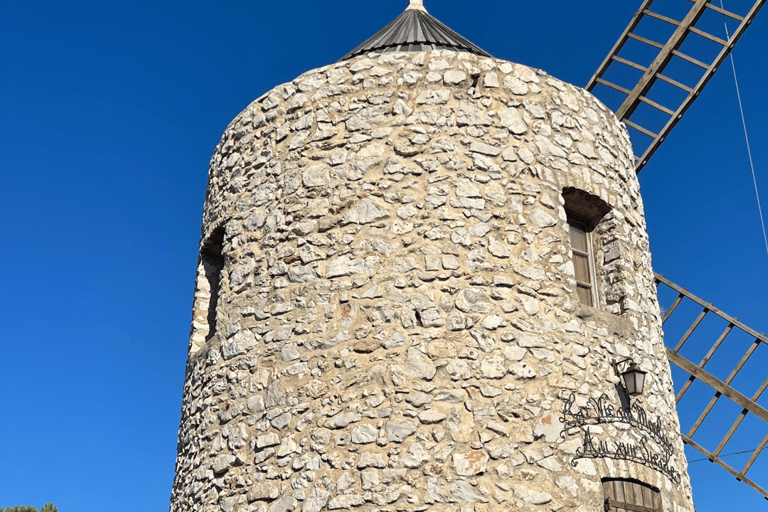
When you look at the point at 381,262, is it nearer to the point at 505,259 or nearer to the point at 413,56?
the point at 505,259

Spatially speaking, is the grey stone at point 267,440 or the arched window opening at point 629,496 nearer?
the arched window opening at point 629,496

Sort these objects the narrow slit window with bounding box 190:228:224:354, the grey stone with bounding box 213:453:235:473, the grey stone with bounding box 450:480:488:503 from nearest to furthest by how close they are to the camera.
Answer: the grey stone with bounding box 450:480:488:503, the grey stone with bounding box 213:453:235:473, the narrow slit window with bounding box 190:228:224:354

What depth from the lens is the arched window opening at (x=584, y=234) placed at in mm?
7777

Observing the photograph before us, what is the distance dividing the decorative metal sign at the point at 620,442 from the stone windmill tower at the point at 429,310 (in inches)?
0.7

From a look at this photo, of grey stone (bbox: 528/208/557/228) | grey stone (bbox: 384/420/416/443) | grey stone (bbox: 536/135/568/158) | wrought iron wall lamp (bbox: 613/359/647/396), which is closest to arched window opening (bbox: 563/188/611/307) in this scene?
grey stone (bbox: 536/135/568/158)

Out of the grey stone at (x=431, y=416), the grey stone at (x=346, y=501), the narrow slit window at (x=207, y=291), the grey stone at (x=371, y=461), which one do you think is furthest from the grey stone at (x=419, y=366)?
the narrow slit window at (x=207, y=291)

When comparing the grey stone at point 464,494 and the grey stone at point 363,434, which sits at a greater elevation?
the grey stone at point 363,434

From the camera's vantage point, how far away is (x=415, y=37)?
30.4ft

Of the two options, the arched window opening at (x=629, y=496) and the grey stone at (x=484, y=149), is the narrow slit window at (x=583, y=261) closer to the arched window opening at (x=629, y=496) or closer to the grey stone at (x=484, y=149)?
the grey stone at (x=484, y=149)

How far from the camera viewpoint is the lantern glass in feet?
22.7

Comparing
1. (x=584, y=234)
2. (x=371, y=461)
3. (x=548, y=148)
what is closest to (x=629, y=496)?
(x=371, y=461)

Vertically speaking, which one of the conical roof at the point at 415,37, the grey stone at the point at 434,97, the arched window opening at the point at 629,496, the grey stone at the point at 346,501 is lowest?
the grey stone at the point at 346,501

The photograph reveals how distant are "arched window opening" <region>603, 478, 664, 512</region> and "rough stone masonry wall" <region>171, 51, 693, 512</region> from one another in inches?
3.9

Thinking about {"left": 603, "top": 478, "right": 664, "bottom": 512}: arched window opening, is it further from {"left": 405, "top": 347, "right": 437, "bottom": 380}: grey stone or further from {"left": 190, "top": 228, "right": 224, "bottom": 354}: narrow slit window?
{"left": 190, "top": 228, "right": 224, "bottom": 354}: narrow slit window
